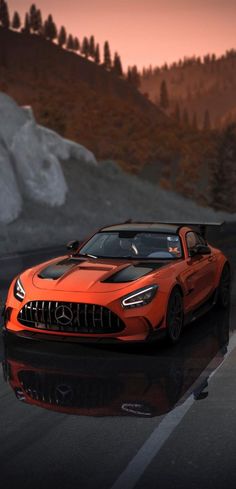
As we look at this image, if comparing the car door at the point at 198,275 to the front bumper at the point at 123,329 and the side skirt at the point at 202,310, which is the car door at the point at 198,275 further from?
the front bumper at the point at 123,329

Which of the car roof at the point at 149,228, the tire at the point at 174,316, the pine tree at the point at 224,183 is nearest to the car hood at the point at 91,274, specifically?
the tire at the point at 174,316

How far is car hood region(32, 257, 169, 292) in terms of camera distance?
777cm

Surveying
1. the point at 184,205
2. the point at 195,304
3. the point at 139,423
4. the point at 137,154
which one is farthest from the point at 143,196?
the point at 139,423

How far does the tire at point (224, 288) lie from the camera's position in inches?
422

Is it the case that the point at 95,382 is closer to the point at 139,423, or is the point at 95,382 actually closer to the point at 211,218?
the point at 139,423

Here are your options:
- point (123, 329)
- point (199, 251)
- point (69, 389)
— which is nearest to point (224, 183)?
point (199, 251)

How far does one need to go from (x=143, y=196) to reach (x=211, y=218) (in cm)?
642

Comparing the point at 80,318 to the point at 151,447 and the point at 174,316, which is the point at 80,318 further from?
the point at 151,447

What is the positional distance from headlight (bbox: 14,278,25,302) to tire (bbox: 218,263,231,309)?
3.53 meters

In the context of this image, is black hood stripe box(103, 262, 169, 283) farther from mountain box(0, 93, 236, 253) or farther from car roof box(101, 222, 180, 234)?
mountain box(0, 93, 236, 253)

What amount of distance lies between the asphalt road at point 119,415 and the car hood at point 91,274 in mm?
755

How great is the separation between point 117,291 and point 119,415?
217 cm

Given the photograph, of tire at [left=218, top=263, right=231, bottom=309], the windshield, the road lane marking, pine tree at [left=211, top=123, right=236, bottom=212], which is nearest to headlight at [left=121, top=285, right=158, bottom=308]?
the windshield

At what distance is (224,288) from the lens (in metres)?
10.9
